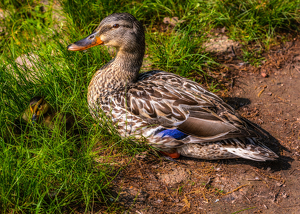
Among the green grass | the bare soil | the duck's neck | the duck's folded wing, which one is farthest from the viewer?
the duck's neck

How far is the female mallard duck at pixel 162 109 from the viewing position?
3634mm

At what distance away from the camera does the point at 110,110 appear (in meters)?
3.88

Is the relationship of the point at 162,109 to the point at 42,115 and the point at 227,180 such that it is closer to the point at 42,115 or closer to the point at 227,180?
the point at 227,180

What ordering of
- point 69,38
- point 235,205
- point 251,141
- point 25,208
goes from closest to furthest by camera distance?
point 25,208, point 235,205, point 251,141, point 69,38

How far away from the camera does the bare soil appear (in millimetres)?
3430

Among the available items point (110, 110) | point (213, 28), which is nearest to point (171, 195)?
point (110, 110)

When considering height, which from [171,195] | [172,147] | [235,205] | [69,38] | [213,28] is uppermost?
[69,38]

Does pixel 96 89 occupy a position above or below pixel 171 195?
above

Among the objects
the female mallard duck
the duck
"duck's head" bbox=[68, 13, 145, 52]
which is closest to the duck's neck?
the female mallard duck

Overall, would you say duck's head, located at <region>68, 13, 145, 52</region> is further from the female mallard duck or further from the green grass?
the green grass

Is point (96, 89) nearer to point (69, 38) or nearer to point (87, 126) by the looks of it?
point (87, 126)

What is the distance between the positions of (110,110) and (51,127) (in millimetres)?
686

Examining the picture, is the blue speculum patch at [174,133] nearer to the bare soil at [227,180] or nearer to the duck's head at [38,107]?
the bare soil at [227,180]

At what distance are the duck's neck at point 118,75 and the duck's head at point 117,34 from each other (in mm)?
105
